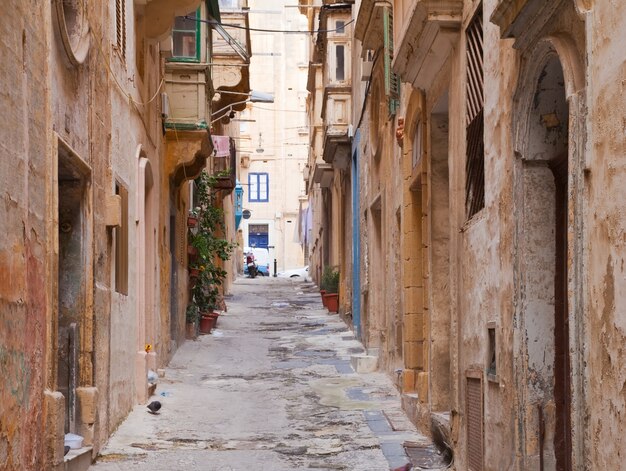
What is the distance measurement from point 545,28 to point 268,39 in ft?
A: 180

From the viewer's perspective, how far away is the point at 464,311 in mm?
8602

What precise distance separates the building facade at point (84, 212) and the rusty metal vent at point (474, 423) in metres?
3.16

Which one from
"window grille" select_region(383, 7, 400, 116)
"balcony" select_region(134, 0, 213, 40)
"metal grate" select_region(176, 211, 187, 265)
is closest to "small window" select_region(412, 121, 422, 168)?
"window grille" select_region(383, 7, 400, 116)

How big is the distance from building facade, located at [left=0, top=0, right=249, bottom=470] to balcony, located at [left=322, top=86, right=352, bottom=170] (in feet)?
24.0

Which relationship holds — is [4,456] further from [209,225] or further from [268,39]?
[268,39]

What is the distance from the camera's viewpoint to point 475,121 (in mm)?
8289

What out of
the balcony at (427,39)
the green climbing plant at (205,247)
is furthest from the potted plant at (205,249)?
the balcony at (427,39)

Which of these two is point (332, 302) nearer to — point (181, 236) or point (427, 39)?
point (181, 236)

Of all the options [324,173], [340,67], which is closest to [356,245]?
[340,67]

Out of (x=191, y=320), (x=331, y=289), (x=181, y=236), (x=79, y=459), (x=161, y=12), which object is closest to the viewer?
(x=79, y=459)

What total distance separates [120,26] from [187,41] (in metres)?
5.77

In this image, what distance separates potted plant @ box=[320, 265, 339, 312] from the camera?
26625mm

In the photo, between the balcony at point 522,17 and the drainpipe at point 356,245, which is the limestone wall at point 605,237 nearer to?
the balcony at point 522,17

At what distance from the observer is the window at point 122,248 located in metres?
10.9
